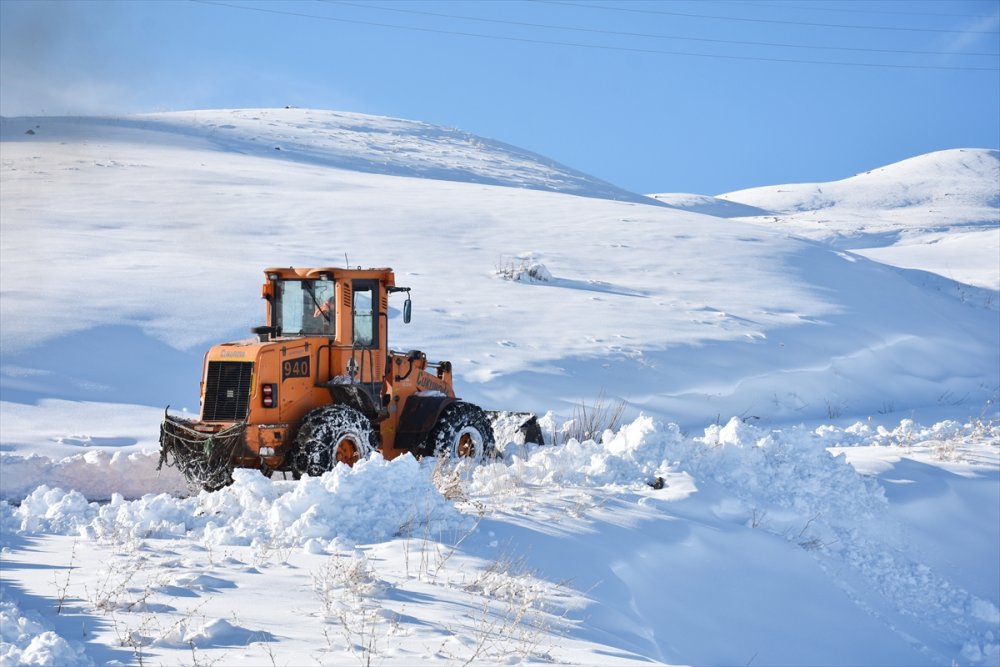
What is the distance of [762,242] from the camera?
1053 inches

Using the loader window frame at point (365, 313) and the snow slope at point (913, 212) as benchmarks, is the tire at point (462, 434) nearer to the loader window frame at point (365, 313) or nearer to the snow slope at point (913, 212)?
the loader window frame at point (365, 313)

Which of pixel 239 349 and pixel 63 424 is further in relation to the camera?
pixel 63 424

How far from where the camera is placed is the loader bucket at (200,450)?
9.06 meters

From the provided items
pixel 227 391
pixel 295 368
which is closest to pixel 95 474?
pixel 227 391

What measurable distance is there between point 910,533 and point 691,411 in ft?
20.0

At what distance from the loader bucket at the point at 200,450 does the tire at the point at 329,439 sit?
1.90ft

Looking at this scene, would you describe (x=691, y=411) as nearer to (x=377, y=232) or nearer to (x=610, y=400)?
(x=610, y=400)

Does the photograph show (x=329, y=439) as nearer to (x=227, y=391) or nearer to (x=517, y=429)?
(x=227, y=391)

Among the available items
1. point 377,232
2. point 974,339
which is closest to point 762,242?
point 974,339

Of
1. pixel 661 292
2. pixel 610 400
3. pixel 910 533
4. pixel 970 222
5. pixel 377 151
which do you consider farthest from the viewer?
pixel 970 222

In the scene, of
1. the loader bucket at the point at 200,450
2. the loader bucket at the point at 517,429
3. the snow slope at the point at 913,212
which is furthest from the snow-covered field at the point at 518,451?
the snow slope at the point at 913,212

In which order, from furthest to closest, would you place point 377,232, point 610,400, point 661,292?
point 377,232
point 661,292
point 610,400

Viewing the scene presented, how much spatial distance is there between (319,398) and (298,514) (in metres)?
3.49

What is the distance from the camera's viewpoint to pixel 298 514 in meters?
6.57
